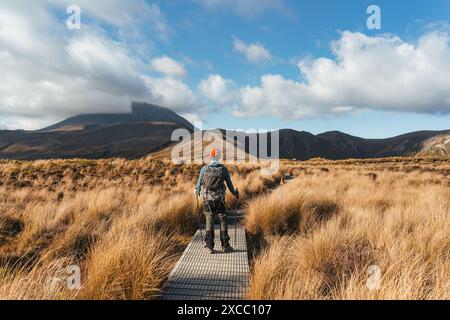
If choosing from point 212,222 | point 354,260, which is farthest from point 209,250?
point 354,260

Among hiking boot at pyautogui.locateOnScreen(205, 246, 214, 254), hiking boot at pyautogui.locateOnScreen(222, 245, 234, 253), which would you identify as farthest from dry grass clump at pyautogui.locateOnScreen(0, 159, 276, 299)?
hiking boot at pyautogui.locateOnScreen(222, 245, 234, 253)

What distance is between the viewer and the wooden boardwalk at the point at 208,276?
3.77 m

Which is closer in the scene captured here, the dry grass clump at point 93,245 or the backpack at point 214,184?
the dry grass clump at point 93,245

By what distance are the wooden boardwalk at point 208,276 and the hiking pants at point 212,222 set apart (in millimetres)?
206

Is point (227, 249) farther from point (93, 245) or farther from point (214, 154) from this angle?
point (93, 245)

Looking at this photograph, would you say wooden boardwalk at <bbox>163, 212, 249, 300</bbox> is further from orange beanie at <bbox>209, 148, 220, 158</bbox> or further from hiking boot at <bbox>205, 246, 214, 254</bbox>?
orange beanie at <bbox>209, 148, 220, 158</bbox>

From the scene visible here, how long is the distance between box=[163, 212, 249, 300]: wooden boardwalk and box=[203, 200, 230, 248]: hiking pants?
8.1 inches

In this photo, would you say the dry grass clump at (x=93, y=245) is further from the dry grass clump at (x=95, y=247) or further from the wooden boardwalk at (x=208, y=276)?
the wooden boardwalk at (x=208, y=276)

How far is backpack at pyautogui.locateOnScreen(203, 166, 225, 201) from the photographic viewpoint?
19.0 feet

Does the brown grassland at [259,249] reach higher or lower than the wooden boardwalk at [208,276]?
higher

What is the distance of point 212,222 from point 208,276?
1.47 meters

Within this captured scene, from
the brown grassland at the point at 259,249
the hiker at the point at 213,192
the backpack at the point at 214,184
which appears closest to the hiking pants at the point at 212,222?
the hiker at the point at 213,192

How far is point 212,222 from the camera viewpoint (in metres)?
5.74
